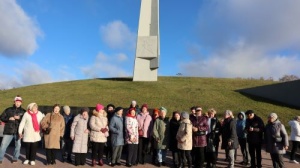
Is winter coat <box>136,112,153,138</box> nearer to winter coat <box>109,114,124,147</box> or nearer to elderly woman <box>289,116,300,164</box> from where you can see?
winter coat <box>109,114,124,147</box>

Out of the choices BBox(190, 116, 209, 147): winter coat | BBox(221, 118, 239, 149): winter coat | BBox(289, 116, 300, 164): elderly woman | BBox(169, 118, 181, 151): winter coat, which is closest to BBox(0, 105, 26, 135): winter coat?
BBox(169, 118, 181, 151): winter coat

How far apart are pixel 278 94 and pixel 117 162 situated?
1622cm

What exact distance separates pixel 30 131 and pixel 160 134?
336cm

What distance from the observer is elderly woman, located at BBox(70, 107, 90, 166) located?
7793mm

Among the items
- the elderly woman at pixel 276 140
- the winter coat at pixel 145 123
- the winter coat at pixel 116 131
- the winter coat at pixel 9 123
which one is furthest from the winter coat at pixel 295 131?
the winter coat at pixel 9 123

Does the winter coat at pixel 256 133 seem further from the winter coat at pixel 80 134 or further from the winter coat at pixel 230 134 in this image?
the winter coat at pixel 80 134

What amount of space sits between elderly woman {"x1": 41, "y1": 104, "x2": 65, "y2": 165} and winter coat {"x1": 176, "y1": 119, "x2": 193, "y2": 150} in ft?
10.0

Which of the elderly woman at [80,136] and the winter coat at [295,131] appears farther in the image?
the winter coat at [295,131]

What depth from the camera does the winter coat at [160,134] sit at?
811 cm

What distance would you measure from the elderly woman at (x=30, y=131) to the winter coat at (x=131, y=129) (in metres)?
2.29

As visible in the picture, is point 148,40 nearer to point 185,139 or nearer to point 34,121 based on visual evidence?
Answer: point 34,121

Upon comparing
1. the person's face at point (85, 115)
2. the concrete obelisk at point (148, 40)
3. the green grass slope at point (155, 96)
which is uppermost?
the concrete obelisk at point (148, 40)

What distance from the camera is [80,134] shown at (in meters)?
7.87

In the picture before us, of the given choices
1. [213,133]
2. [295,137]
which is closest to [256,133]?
[213,133]
